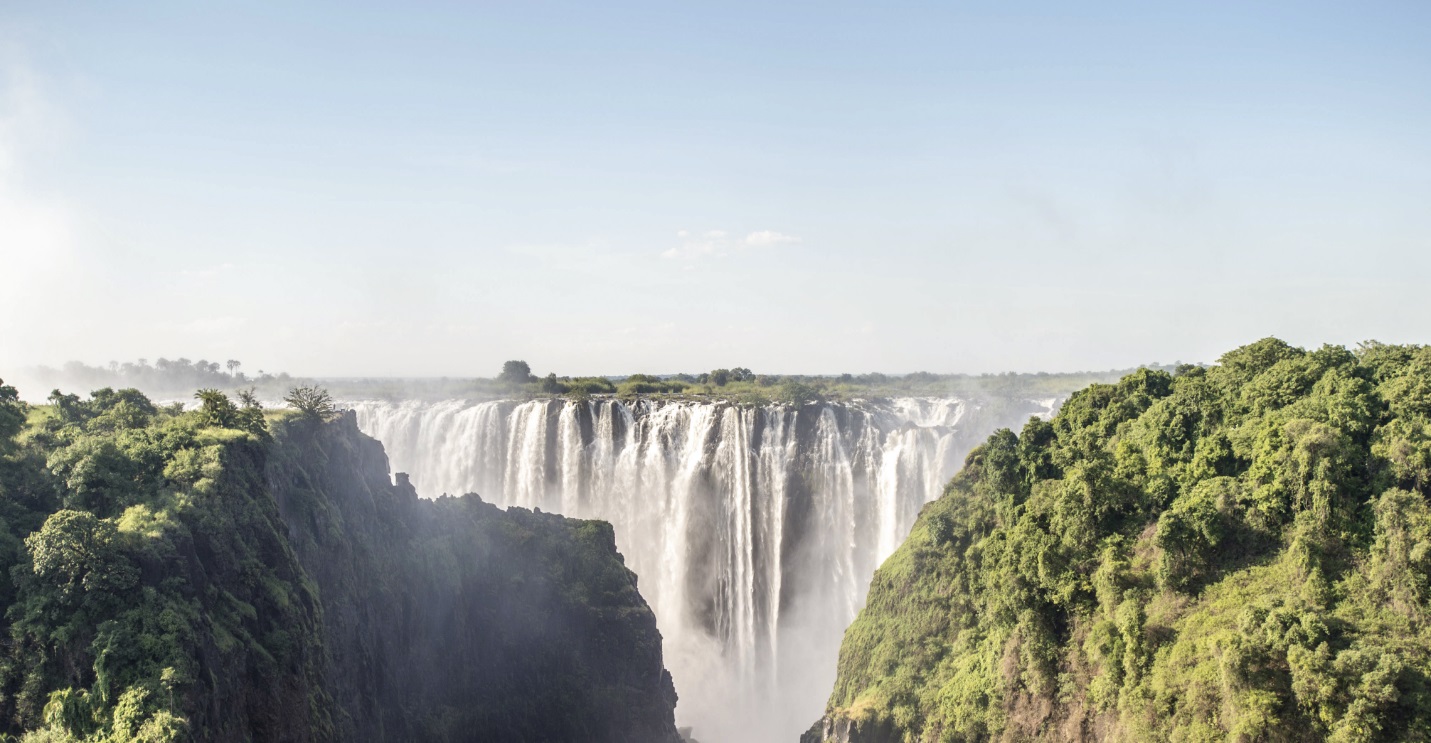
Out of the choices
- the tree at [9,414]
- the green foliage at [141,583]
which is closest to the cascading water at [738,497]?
the green foliage at [141,583]

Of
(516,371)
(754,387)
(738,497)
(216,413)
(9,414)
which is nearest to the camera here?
(9,414)

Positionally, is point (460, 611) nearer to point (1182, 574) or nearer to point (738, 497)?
point (738, 497)

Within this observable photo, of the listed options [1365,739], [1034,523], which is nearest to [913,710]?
[1034,523]

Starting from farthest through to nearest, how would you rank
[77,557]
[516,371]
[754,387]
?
[516,371] < [754,387] < [77,557]

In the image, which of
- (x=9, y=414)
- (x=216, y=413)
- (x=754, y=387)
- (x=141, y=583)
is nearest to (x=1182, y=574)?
(x=141, y=583)

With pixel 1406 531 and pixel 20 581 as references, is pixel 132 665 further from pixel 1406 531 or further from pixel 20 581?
pixel 1406 531

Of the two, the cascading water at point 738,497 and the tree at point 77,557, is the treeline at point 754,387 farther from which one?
the tree at point 77,557
